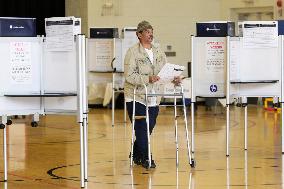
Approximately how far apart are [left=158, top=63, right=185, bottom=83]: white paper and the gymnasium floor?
1.21 m

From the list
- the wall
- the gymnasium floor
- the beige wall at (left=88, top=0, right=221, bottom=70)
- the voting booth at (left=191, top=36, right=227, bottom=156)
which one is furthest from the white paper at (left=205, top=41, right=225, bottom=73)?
the beige wall at (left=88, top=0, right=221, bottom=70)

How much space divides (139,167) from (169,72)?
1.42 meters

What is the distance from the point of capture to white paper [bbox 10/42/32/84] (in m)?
9.67

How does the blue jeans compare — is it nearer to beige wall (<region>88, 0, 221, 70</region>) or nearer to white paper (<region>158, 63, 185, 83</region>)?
white paper (<region>158, 63, 185, 83</region>)

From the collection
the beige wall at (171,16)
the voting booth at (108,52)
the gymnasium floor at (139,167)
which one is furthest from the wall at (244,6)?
the gymnasium floor at (139,167)

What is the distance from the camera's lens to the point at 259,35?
1256cm

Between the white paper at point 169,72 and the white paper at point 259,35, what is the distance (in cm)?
199

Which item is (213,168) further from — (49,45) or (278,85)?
(49,45)

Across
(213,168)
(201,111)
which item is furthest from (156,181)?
(201,111)

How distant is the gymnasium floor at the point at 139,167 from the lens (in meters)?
10.1

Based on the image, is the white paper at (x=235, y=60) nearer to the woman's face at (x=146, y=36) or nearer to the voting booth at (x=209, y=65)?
the voting booth at (x=209, y=65)

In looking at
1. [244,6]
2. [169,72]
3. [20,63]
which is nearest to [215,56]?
[169,72]

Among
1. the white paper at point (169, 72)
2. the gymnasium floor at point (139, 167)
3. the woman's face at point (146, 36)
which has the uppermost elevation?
the woman's face at point (146, 36)

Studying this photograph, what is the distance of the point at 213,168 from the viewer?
1122 centimetres
